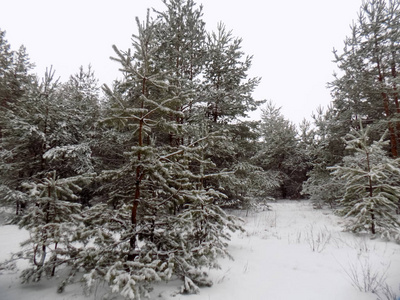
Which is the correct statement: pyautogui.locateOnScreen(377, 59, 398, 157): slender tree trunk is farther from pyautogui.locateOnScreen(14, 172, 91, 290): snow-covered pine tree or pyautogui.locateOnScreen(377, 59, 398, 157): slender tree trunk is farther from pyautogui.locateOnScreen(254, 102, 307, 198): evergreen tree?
pyautogui.locateOnScreen(14, 172, 91, 290): snow-covered pine tree

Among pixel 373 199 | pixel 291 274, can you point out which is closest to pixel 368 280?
pixel 291 274

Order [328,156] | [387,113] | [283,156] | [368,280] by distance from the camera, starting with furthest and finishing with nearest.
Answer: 1. [283,156]
2. [328,156]
3. [387,113]
4. [368,280]

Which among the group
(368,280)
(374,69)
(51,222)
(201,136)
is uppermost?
(374,69)

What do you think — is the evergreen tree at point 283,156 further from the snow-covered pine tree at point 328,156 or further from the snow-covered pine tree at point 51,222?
the snow-covered pine tree at point 51,222

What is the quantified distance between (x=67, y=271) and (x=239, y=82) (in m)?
→ 11.1

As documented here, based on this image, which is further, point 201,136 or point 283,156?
point 283,156

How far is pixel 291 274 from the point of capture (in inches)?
164

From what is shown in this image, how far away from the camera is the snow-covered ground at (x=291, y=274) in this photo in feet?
11.0

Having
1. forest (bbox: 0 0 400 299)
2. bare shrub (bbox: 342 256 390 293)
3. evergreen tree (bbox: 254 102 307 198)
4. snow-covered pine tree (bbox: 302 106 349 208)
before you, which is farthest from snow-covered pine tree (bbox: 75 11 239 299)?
evergreen tree (bbox: 254 102 307 198)

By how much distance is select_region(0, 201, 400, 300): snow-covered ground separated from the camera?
3.36m

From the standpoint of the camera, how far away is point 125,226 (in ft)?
12.0

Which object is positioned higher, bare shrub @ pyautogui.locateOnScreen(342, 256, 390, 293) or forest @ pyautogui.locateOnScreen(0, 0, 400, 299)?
forest @ pyautogui.locateOnScreen(0, 0, 400, 299)

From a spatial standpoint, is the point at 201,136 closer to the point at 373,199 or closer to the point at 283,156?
the point at 373,199

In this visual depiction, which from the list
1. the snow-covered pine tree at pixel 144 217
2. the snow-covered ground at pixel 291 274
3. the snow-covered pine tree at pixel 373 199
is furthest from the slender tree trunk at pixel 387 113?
the snow-covered pine tree at pixel 144 217
